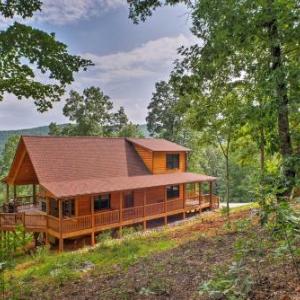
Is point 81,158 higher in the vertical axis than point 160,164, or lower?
higher

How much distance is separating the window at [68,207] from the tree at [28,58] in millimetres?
12893

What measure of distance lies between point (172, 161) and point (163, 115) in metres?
12.3

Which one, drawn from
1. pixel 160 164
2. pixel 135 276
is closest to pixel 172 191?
pixel 160 164

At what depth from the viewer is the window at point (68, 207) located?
19422mm

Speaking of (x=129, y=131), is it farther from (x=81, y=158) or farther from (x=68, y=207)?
(x=68, y=207)

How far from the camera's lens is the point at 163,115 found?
123ft

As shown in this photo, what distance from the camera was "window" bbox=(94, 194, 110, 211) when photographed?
20.2 m

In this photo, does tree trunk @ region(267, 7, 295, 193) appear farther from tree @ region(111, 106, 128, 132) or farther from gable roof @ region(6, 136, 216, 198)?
tree @ region(111, 106, 128, 132)

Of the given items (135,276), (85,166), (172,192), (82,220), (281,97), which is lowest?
(82,220)

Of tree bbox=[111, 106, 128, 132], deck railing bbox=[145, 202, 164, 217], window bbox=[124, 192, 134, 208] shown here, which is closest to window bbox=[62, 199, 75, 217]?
window bbox=[124, 192, 134, 208]

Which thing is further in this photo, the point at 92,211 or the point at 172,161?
the point at 172,161

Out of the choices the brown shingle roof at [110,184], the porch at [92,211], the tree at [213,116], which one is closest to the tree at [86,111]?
the porch at [92,211]

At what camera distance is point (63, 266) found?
29.4 ft

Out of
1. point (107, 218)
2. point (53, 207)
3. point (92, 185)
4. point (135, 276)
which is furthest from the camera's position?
point (53, 207)
